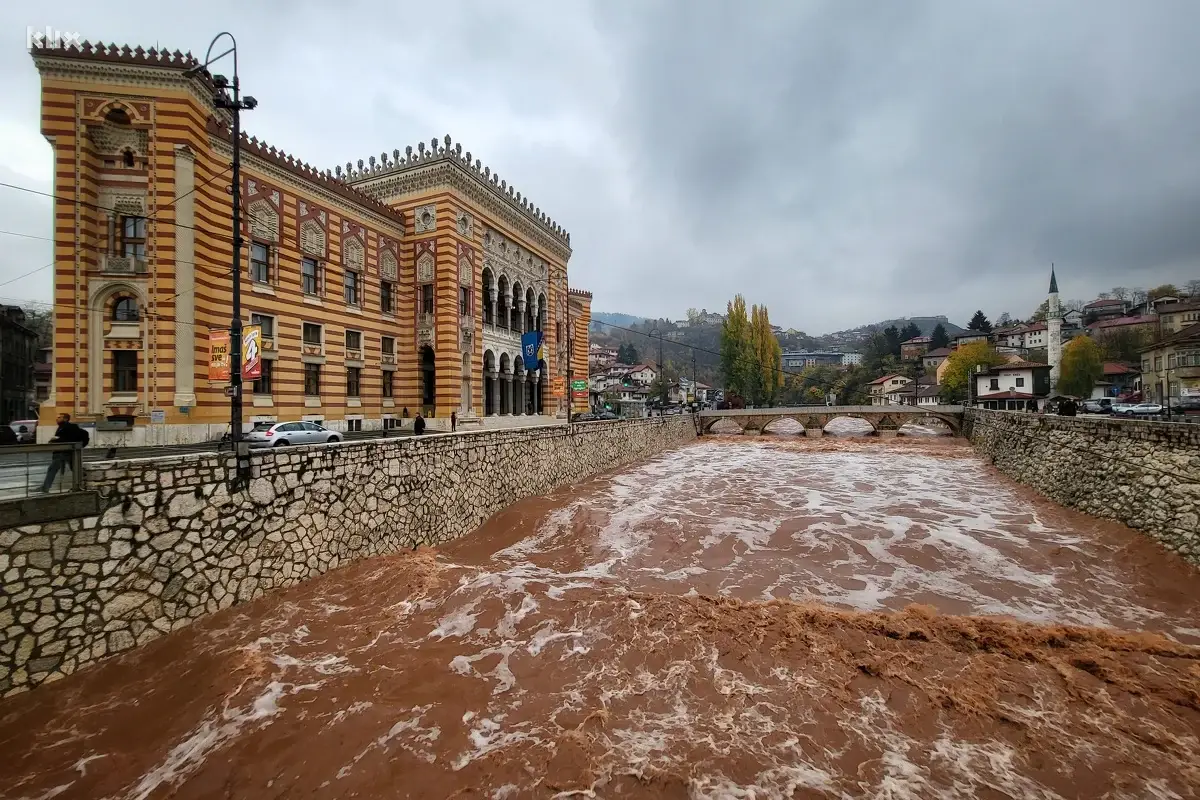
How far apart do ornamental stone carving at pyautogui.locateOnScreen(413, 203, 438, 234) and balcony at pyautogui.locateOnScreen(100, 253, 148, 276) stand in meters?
12.9

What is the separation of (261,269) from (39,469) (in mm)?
17047

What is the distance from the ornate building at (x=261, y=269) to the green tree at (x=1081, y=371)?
67078 mm

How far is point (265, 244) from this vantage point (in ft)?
70.7

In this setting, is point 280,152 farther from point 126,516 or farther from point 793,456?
point 793,456

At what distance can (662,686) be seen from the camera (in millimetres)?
7152

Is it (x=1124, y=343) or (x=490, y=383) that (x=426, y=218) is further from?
(x=1124, y=343)

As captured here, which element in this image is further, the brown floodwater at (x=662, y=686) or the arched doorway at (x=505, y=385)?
the arched doorway at (x=505, y=385)

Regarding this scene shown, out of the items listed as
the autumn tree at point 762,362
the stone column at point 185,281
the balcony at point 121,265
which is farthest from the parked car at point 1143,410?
the balcony at point 121,265

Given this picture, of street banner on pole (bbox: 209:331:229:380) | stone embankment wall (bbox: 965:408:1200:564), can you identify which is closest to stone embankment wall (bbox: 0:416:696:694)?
street banner on pole (bbox: 209:331:229:380)

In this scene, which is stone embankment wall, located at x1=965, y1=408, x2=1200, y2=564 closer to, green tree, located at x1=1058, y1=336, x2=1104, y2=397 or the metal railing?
the metal railing

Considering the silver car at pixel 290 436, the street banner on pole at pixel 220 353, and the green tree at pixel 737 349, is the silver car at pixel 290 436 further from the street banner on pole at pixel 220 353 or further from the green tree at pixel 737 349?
the green tree at pixel 737 349

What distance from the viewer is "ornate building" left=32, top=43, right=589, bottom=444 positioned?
16797 millimetres

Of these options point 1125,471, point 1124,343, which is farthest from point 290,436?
point 1124,343

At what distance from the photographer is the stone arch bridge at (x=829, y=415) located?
2062 inches
